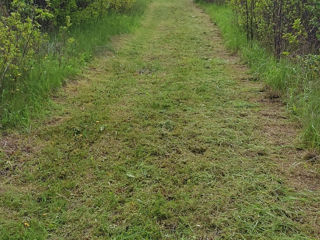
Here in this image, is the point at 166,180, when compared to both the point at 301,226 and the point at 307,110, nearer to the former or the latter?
the point at 301,226

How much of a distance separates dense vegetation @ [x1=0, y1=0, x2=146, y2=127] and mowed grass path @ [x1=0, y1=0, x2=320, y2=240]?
0.31 m

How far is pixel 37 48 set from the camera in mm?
4500

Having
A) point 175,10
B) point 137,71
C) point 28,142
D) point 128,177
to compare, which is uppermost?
point 175,10

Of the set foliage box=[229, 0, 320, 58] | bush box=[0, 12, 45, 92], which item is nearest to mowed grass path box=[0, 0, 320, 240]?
bush box=[0, 12, 45, 92]

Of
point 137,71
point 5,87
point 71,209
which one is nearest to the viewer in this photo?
point 71,209

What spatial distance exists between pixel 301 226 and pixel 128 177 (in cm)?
140

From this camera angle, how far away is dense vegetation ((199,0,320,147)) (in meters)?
3.37

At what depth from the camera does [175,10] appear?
12422mm

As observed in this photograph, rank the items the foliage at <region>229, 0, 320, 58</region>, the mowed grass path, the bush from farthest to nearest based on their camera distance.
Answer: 1. the foliage at <region>229, 0, 320, 58</region>
2. the bush
3. the mowed grass path

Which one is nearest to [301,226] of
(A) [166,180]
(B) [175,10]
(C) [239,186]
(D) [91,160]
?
(C) [239,186]

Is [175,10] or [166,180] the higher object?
[175,10]

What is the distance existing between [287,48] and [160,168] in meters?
3.52

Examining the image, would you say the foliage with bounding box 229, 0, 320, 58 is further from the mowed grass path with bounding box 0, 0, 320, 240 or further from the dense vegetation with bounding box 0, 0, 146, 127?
the dense vegetation with bounding box 0, 0, 146, 127

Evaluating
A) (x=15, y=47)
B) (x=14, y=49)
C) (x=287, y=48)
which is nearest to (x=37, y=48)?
(x=15, y=47)
